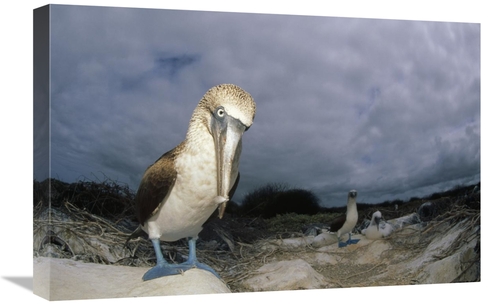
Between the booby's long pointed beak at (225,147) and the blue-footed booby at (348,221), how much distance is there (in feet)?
4.30

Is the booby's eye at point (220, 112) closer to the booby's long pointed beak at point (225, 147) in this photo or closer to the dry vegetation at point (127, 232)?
the booby's long pointed beak at point (225, 147)

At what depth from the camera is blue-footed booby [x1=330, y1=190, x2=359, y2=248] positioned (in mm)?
8414

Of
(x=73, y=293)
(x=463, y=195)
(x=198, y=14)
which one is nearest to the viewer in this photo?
(x=73, y=293)

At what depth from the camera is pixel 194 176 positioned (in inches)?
293

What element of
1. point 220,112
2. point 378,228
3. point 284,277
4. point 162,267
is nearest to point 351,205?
point 378,228

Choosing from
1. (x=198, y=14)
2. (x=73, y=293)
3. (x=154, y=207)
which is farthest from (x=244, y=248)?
(x=198, y=14)

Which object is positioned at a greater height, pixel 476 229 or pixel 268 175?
pixel 268 175

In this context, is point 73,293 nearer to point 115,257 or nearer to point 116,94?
point 115,257

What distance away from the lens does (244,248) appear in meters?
8.09

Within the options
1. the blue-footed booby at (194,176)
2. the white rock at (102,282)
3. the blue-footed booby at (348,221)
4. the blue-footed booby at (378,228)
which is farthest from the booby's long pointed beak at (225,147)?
the blue-footed booby at (378,228)

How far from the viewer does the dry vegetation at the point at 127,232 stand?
24.2ft

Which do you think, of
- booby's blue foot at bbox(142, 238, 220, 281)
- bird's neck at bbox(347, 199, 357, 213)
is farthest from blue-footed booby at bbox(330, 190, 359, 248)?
booby's blue foot at bbox(142, 238, 220, 281)

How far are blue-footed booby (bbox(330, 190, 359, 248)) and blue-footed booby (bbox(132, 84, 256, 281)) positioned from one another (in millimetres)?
1286

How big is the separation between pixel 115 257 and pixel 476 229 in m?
3.68
